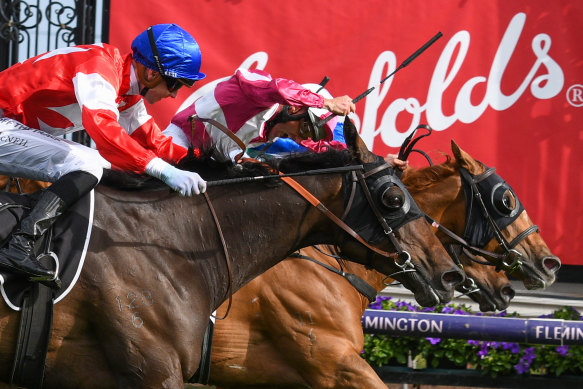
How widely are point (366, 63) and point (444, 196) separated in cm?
239

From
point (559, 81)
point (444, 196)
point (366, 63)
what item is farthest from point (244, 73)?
point (559, 81)

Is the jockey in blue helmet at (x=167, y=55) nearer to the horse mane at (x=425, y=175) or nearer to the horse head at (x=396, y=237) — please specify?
the horse head at (x=396, y=237)

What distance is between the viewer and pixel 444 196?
4.89 meters

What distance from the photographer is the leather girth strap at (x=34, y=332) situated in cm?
301

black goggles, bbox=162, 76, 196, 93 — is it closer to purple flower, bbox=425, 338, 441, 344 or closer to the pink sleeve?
the pink sleeve

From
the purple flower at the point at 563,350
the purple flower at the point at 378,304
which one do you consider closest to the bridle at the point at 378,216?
the purple flower at the point at 378,304

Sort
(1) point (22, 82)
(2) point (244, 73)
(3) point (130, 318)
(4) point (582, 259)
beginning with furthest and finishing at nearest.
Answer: (4) point (582, 259)
(2) point (244, 73)
(1) point (22, 82)
(3) point (130, 318)

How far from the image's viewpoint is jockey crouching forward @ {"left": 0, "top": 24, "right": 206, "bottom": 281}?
3.08 meters

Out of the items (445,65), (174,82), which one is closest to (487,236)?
(174,82)

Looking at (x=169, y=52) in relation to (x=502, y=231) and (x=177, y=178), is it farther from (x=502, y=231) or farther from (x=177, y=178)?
(x=502, y=231)

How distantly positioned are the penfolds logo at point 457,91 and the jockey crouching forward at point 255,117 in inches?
74.6

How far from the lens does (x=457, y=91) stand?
6.91m

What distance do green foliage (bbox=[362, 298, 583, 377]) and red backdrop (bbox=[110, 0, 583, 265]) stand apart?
107cm

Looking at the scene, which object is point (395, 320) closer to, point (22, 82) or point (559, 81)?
point (559, 81)
